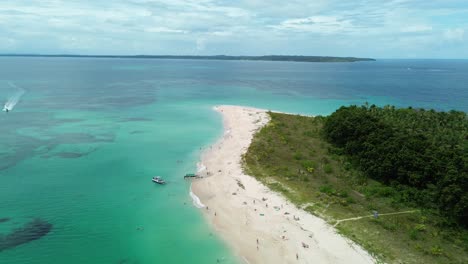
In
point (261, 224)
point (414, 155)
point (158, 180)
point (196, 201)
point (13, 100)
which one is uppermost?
point (414, 155)

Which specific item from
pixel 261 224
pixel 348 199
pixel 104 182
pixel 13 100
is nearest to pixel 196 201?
pixel 261 224

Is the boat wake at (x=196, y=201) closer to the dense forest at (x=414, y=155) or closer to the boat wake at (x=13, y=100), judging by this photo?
the dense forest at (x=414, y=155)

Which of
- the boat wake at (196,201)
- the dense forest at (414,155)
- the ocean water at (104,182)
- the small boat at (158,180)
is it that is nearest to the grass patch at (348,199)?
the dense forest at (414,155)

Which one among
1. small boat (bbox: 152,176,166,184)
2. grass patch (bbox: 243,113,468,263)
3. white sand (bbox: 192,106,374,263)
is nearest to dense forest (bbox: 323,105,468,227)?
grass patch (bbox: 243,113,468,263)

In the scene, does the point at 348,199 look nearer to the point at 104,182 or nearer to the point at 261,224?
the point at 261,224

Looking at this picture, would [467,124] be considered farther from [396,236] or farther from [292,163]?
[396,236]
